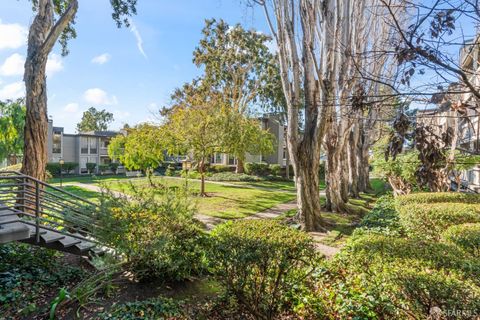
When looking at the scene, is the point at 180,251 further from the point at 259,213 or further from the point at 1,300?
the point at 259,213

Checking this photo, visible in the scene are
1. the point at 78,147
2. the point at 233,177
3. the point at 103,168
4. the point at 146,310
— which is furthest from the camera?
the point at 78,147

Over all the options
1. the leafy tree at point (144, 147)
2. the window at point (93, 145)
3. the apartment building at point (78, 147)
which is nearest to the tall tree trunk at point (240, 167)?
the leafy tree at point (144, 147)

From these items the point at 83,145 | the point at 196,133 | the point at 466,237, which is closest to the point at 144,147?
the point at 196,133

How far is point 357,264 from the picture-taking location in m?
3.66

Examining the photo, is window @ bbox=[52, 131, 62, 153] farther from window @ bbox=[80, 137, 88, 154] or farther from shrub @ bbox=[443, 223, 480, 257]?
shrub @ bbox=[443, 223, 480, 257]

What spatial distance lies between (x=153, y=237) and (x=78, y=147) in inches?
1500

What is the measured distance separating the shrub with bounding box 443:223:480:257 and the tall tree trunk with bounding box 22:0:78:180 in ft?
30.3

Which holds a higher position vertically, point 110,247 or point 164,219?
point 164,219

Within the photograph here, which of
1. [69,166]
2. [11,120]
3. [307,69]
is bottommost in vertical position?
[69,166]

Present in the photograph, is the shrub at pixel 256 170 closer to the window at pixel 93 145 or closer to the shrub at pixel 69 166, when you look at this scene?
the shrub at pixel 69 166

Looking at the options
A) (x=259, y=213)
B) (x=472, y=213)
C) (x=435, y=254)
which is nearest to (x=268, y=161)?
(x=259, y=213)

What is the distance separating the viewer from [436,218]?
5.73 meters

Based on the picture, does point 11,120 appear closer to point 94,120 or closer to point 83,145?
point 83,145

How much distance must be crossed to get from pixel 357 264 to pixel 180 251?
2.87 metres
